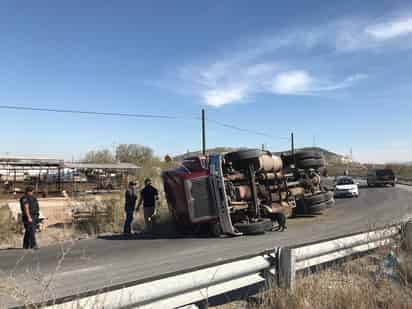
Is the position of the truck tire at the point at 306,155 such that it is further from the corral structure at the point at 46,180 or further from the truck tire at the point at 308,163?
the corral structure at the point at 46,180

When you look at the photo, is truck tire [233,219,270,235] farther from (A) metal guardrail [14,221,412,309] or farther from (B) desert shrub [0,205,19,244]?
(B) desert shrub [0,205,19,244]

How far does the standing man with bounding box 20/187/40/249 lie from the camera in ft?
36.3

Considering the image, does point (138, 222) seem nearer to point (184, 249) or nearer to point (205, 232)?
point (205, 232)

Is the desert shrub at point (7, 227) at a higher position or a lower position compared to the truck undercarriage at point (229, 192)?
lower

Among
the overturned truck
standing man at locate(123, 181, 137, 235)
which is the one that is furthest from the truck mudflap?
standing man at locate(123, 181, 137, 235)

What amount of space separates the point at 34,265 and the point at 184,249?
3.33 m

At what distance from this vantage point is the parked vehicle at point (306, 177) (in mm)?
14594

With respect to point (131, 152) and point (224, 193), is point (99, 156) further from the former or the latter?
point (224, 193)

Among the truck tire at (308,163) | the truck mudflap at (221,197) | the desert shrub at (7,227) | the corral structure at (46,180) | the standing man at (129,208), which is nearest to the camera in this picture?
the truck mudflap at (221,197)

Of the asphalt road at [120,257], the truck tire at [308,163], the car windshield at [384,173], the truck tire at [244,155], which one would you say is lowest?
the asphalt road at [120,257]

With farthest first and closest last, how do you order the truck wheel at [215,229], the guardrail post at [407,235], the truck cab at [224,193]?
the truck wheel at [215,229]
the truck cab at [224,193]
the guardrail post at [407,235]

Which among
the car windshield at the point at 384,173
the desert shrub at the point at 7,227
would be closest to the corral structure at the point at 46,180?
the desert shrub at the point at 7,227

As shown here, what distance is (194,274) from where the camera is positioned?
12.8 feet

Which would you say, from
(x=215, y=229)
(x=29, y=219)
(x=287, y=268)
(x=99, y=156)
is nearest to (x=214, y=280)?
(x=287, y=268)
